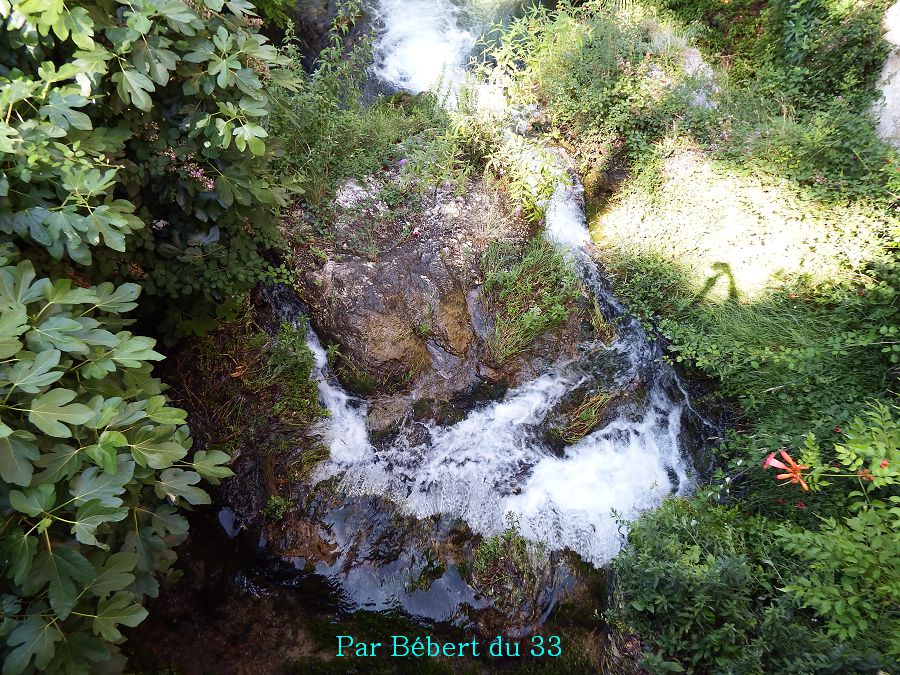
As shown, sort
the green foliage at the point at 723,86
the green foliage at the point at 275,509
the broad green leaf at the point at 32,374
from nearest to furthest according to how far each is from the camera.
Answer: the broad green leaf at the point at 32,374, the green foliage at the point at 275,509, the green foliage at the point at 723,86

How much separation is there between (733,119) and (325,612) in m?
5.73

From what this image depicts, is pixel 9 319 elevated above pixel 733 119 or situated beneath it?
situated beneath

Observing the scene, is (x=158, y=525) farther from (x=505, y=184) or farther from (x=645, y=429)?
(x=505, y=184)

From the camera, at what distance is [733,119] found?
4816mm

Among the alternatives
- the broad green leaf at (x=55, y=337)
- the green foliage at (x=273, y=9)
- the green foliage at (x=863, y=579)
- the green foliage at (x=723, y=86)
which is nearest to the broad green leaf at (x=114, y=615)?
the broad green leaf at (x=55, y=337)

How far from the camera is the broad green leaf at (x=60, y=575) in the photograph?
1.54 metres

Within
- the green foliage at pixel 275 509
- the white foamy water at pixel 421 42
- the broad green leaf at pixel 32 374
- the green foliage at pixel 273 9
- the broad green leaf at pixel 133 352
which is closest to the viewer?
the broad green leaf at pixel 32 374

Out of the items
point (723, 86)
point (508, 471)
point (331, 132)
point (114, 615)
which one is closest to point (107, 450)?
point (114, 615)

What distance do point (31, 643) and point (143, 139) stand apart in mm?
2331

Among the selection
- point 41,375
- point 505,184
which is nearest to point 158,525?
point 41,375

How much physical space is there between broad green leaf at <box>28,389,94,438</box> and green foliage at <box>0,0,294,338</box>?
27.8 inches

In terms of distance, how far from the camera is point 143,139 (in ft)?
8.41

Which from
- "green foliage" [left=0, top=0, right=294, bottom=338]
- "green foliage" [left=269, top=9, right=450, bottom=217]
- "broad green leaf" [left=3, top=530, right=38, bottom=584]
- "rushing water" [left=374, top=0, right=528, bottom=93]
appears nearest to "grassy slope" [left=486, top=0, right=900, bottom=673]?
"rushing water" [left=374, top=0, right=528, bottom=93]

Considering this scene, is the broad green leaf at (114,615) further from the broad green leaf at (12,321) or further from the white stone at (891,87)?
the white stone at (891,87)
